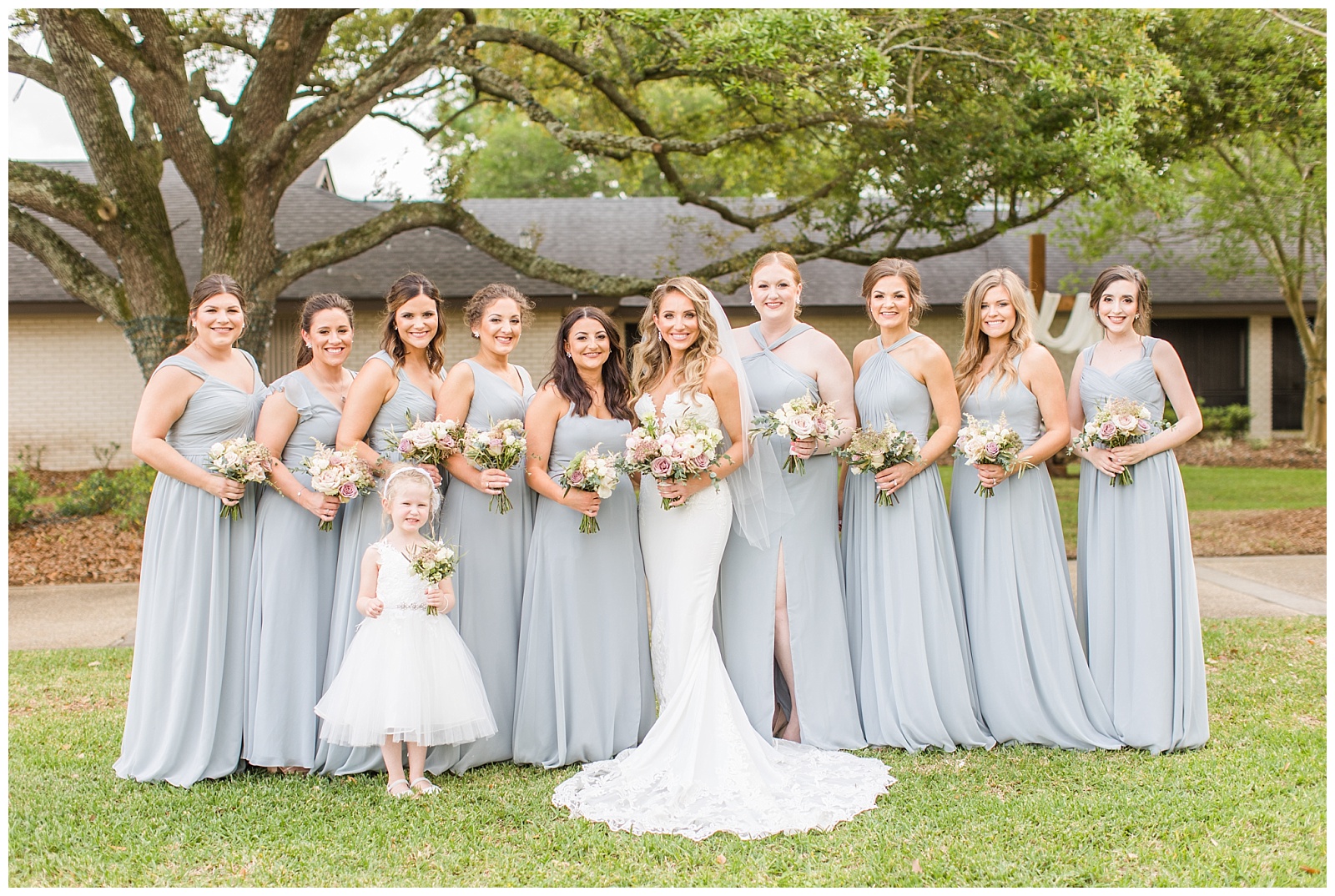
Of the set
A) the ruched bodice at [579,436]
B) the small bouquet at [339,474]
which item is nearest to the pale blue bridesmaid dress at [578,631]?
the ruched bodice at [579,436]

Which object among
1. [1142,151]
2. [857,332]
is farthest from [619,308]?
[1142,151]

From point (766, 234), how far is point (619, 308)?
5.91 meters

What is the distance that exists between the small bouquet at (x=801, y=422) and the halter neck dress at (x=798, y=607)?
→ 0.31 metres

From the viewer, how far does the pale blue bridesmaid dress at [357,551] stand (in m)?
5.19

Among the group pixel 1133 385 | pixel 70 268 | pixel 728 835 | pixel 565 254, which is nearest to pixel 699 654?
pixel 728 835

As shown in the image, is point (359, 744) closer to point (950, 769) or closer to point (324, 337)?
point (324, 337)

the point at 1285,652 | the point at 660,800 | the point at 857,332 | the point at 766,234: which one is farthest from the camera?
the point at 857,332

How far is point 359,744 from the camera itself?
15.9 feet

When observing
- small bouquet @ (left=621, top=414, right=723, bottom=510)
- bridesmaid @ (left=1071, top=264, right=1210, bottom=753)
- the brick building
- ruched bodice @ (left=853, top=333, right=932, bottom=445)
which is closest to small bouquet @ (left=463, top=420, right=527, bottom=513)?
small bouquet @ (left=621, top=414, right=723, bottom=510)

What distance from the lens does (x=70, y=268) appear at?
11453mm

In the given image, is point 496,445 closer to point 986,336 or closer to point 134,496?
point 986,336

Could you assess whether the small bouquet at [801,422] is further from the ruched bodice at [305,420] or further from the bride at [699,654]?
the ruched bodice at [305,420]

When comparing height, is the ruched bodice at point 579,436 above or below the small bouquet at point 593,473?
above

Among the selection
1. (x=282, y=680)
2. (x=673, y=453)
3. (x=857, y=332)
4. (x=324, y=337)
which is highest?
(x=857, y=332)
